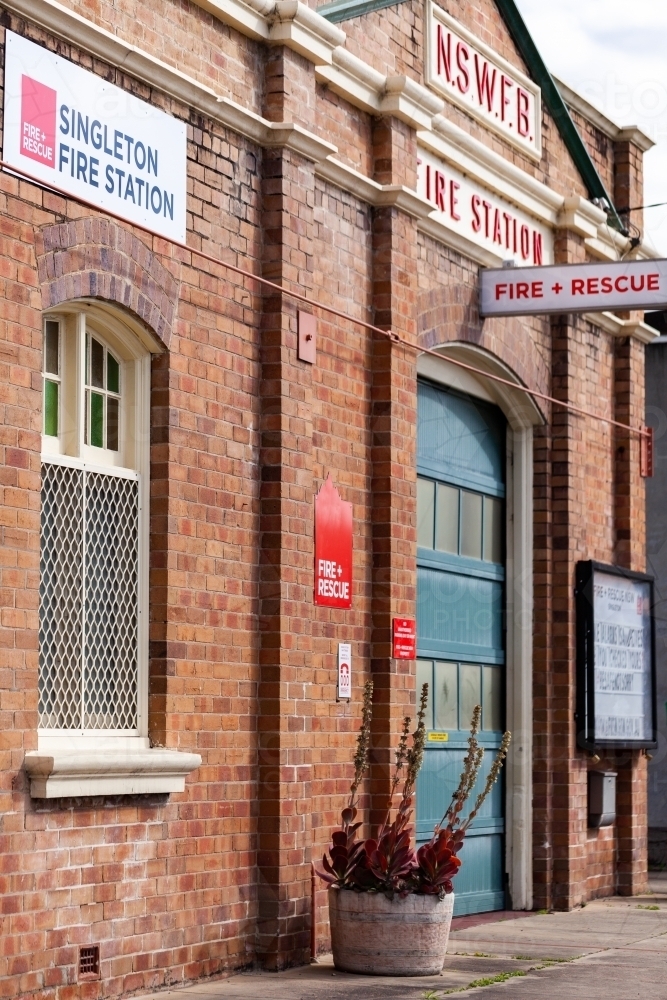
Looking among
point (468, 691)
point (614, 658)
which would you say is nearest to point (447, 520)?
point (468, 691)

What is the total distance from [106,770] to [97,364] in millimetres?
2191

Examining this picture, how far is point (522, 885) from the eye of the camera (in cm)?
1338

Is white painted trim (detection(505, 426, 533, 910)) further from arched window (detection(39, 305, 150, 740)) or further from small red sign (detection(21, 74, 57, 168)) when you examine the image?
small red sign (detection(21, 74, 57, 168))

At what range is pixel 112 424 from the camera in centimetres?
886

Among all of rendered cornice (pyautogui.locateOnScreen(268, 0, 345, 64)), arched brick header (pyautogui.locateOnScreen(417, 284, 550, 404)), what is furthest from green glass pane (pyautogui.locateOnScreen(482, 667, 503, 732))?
rendered cornice (pyautogui.locateOnScreen(268, 0, 345, 64))

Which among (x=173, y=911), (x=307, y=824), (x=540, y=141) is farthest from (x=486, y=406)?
(x=173, y=911)

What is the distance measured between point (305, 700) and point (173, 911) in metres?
1.63

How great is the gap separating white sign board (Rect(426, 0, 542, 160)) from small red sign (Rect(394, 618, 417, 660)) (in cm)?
403

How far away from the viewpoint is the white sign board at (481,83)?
1221 cm

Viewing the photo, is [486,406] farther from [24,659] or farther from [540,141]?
[24,659]

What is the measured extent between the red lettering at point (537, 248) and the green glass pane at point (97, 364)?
19.0ft

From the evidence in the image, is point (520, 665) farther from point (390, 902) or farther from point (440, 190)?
point (390, 902)

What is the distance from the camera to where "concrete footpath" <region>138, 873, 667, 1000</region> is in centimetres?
880

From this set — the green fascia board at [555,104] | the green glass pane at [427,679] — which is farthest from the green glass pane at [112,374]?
the green fascia board at [555,104]
